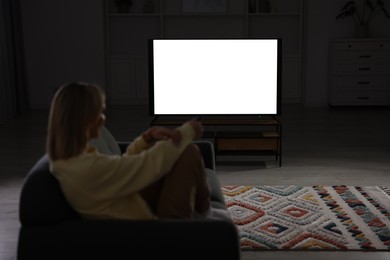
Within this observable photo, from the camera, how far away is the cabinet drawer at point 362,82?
26.1ft

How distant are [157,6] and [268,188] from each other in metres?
4.93

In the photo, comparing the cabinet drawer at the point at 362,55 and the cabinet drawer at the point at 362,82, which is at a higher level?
the cabinet drawer at the point at 362,55

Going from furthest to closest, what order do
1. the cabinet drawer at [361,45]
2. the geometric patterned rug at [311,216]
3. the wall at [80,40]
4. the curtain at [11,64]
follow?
1. the wall at [80,40]
2. the cabinet drawer at [361,45]
3. the curtain at [11,64]
4. the geometric patterned rug at [311,216]

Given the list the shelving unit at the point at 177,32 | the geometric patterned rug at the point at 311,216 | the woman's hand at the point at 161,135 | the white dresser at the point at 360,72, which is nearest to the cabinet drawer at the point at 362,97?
the white dresser at the point at 360,72

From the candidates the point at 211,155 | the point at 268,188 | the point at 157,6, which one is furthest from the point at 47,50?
the point at 211,155

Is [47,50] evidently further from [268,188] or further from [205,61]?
[268,188]

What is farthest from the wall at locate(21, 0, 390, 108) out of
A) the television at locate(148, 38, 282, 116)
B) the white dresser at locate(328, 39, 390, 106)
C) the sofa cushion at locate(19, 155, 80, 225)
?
the sofa cushion at locate(19, 155, 80, 225)

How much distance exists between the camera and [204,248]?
6.23ft

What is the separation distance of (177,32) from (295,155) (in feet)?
12.4

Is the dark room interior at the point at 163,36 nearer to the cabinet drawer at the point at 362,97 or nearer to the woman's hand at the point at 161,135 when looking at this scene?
the cabinet drawer at the point at 362,97

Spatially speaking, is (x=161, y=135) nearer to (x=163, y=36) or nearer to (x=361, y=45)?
(x=361, y=45)

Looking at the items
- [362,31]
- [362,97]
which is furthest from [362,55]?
[362,97]

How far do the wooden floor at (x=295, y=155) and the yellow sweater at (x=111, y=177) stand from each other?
3.41ft

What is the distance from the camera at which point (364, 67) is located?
26.0ft
